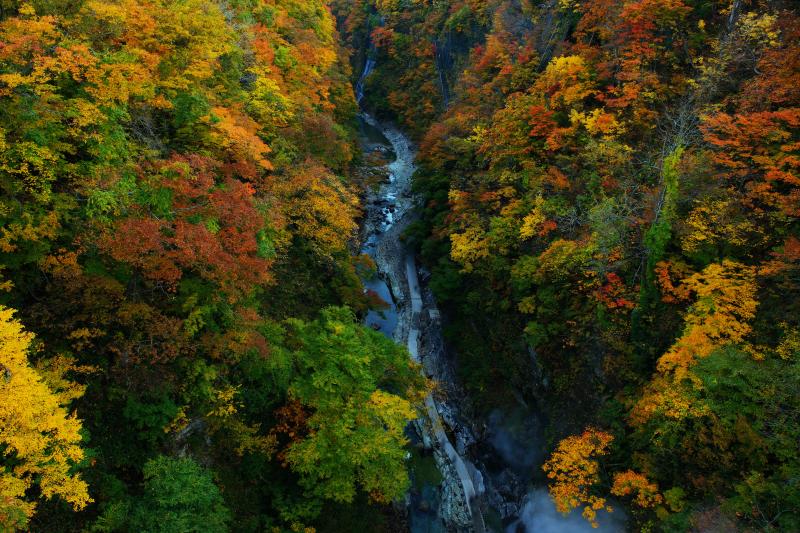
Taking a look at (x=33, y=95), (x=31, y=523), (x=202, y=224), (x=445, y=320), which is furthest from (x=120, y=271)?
(x=445, y=320)

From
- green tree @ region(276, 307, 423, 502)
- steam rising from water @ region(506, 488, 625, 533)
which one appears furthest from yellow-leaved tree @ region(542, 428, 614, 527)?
green tree @ region(276, 307, 423, 502)

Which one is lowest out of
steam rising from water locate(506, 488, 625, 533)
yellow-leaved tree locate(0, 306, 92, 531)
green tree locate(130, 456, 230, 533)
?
steam rising from water locate(506, 488, 625, 533)

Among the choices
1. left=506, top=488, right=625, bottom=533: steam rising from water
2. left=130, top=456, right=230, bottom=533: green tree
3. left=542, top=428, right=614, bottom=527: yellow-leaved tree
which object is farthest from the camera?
left=542, top=428, right=614, bottom=527: yellow-leaved tree

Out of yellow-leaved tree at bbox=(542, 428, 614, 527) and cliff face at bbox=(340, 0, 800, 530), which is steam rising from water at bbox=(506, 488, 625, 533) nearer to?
yellow-leaved tree at bbox=(542, 428, 614, 527)

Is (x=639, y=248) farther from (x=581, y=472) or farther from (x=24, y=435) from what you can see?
(x=24, y=435)

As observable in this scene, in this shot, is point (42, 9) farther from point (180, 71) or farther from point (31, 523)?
point (31, 523)

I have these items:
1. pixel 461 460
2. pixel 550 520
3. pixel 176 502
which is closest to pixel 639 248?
pixel 550 520
